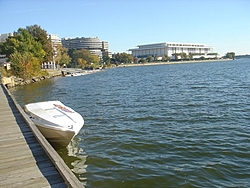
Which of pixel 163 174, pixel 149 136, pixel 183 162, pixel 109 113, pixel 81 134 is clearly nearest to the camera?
pixel 163 174

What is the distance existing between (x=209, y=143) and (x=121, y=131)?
4.36 m

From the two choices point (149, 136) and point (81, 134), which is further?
point (81, 134)

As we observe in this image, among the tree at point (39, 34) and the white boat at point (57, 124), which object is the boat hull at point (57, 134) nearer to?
the white boat at point (57, 124)

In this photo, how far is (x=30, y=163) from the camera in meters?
5.78

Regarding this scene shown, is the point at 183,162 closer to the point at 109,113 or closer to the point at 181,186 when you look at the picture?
the point at 181,186

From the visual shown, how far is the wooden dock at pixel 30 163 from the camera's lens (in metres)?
4.77

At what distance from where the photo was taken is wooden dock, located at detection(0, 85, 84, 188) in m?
4.77

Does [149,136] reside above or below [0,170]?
below

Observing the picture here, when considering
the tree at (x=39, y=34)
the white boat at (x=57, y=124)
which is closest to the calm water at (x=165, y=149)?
the white boat at (x=57, y=124)

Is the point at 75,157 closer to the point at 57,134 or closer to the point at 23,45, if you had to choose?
the point at 57,134

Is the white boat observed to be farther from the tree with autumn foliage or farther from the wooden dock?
the tree with autumn foliage

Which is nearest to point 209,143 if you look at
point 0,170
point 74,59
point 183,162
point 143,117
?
point 183,162

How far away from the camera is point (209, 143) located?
32.4 feet

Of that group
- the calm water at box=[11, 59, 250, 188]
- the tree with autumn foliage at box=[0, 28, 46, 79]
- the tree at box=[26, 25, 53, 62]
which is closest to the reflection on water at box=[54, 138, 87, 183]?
the calm water at box=[11, 59, 250, 188]
